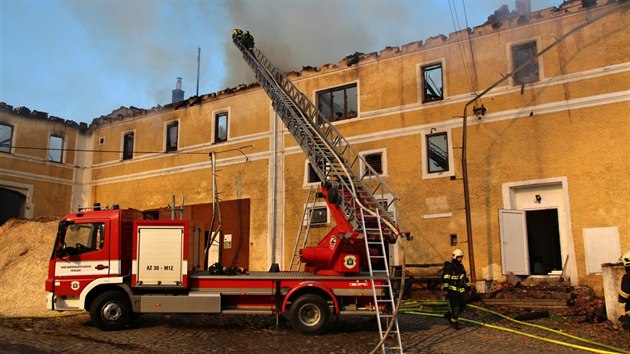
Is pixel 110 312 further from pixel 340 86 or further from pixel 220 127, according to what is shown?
pixel 220 127

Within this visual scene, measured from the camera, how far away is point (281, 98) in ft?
50.2

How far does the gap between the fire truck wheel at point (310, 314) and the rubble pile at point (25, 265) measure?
22.6 feet

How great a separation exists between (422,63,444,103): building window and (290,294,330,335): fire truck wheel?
946cm

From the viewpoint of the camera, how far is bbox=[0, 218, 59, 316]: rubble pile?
13375 millimetres

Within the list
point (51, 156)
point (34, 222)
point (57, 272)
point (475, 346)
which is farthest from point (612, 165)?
point (51, 156)

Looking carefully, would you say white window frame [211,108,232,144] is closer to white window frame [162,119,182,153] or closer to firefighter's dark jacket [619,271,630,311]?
white window frame [162,119,182,153]

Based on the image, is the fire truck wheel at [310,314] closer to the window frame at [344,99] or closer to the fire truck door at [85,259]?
the fire truck door at [85,259]

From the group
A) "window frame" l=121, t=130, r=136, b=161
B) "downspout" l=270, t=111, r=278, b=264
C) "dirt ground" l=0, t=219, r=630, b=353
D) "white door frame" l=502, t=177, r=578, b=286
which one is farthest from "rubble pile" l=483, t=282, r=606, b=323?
"window frame" l=121, t=130, r=136, b=161

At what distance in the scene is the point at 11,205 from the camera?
77.7ft

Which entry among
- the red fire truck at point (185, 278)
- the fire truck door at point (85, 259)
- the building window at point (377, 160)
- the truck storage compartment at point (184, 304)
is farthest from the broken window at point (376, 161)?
the fire truck door at point (85, 259)

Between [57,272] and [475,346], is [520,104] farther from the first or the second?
[57,272]

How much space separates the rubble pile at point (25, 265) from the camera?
13375 mm

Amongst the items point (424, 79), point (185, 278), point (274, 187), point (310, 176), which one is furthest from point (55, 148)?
point (424, 79)

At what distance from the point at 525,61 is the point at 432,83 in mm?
2988
